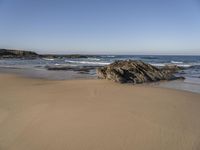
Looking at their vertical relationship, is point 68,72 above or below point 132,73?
below

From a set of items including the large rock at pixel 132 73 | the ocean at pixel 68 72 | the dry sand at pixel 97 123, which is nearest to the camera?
the dry sand at pixel 97 123

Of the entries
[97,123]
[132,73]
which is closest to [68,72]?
[132,73]

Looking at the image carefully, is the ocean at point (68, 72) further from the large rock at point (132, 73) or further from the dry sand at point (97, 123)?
the dry sand at point (97, 123)

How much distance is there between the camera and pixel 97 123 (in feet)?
13.7

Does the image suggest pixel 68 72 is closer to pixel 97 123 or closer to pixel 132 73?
pixel 132 73

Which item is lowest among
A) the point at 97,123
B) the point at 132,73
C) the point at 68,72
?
the point at 68,72

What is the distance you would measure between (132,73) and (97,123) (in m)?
7.64

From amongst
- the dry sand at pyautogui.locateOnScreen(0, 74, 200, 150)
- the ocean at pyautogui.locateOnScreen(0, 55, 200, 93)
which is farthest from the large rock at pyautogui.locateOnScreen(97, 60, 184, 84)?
the dry sand at pyautogui.locateOnScreen(0, 74, 200, 150)

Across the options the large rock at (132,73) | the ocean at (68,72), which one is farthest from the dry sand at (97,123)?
the large rock at (132,73)

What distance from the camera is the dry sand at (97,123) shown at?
3391 mm

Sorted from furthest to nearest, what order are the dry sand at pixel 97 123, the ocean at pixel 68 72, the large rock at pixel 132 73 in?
1. the large rock at pixel 132 73
2. the ocean at pixel 68 72
3. the dry sand at pixel 97 123

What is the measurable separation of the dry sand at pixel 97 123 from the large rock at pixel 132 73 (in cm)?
475

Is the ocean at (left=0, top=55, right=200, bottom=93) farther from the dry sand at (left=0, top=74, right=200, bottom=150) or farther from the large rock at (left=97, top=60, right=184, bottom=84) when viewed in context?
the dry sand at (left=0, top=74, right=200, bottom=150)

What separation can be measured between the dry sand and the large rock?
4.75m
